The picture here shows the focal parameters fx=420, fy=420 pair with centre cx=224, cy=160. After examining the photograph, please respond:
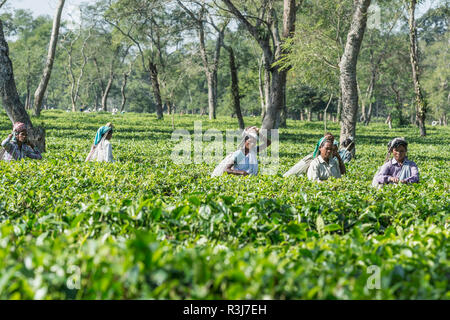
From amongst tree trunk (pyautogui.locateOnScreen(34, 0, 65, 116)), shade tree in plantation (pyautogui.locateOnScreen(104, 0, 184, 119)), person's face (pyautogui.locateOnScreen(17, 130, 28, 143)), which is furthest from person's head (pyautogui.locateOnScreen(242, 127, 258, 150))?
tree trunk (pyautogui.locateOnScreen(34, 0, 65, 116))

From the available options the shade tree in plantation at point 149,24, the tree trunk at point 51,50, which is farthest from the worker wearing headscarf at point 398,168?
the tree trunk at point 51,50

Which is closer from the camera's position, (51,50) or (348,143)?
(348,143)

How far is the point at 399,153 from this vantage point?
7324 mm

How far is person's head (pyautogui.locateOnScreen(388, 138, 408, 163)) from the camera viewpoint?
7.26 m

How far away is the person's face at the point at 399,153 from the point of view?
7297 mm

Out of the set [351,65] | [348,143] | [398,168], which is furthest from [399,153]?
[351,65]

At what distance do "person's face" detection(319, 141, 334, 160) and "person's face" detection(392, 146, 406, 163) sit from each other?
109 centimetres

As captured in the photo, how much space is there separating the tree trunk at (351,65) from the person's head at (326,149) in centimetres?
633

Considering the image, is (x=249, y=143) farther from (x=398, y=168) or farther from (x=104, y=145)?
(x=104, y=145)

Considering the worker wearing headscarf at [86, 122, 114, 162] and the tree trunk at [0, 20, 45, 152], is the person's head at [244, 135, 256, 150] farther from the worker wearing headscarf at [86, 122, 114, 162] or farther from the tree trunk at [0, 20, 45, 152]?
the tree trunk at [0, 20, 45, 152]

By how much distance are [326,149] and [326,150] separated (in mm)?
18

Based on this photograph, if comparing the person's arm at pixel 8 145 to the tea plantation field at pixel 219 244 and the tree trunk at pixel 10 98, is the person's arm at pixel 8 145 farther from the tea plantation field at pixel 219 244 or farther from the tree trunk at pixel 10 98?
the tree trunk at pixel 10 98
